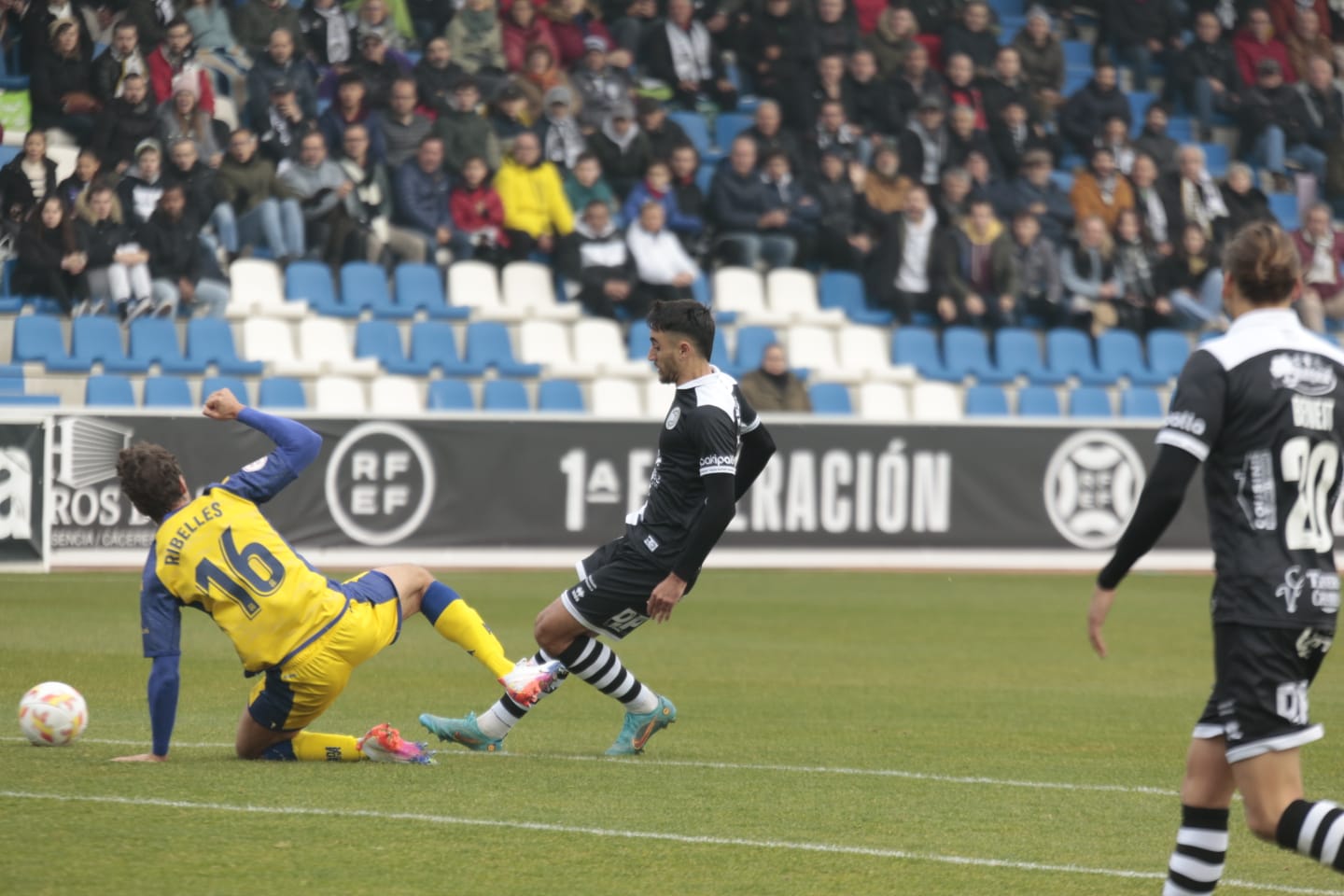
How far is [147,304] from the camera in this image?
18.5 metres

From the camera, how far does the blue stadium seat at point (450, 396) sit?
19375mm

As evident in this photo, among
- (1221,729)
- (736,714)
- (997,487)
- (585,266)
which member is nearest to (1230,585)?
(1221,729)

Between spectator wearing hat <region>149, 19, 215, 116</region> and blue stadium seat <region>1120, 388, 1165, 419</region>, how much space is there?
1138 cm

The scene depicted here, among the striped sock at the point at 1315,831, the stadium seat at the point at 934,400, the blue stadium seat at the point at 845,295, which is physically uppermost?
the blue stadium seat at the point at 845,295

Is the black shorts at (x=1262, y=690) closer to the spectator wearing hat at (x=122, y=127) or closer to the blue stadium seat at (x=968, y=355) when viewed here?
the spectator wearing hat at (x=122, y=127)

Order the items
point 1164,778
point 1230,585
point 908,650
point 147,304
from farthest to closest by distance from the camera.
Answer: point 147,304, point 908,650, point 1164,778, point 1230,585

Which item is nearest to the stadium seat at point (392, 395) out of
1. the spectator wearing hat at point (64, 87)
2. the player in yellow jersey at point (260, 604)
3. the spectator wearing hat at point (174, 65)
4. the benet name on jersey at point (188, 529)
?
the spectator wearing hat at point (174, 65)

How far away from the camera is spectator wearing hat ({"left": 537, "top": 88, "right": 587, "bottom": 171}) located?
843 inches

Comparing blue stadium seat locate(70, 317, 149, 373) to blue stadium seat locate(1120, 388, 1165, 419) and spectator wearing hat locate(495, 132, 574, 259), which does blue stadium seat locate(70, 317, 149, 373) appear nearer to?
spectator wearing hat locate(495, 132, 574, 259)

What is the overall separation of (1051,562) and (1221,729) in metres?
15.2

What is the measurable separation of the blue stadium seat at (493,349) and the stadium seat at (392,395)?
78cm

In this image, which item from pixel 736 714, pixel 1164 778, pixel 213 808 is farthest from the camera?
pixel 736 714

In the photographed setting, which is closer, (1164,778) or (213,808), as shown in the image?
(213,808)

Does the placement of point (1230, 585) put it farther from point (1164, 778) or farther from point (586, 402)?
point (586, 402)
